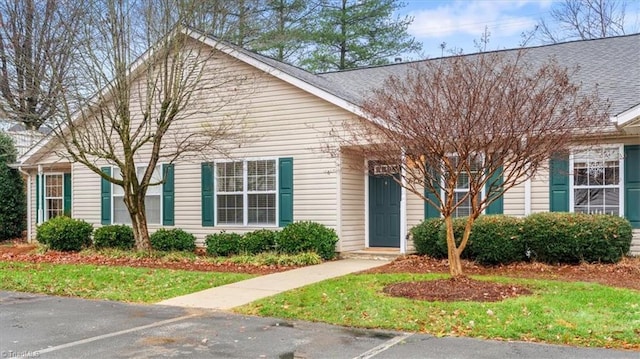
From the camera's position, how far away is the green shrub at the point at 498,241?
1052 centimetres

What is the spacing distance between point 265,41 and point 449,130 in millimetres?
8352

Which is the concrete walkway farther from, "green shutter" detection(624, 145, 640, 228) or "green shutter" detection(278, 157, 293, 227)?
"green shutter" detection(624, 145, 640, 228)

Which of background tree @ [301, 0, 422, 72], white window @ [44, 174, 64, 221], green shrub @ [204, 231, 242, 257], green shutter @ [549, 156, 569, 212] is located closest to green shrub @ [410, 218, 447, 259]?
green shutter @ [549, 156, 569, 212]

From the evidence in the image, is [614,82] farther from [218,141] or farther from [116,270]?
[116,270]

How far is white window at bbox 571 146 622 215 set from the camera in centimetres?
1109

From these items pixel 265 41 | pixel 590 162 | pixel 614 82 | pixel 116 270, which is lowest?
pixel 116 270

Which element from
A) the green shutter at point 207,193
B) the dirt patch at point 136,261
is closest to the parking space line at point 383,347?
the dirt patch at point 136,261

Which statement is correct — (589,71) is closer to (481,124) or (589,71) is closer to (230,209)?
(481,124)

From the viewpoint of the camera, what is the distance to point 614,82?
39.9 ft

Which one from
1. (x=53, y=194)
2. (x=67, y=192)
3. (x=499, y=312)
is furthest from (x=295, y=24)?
(x=499, y=312)

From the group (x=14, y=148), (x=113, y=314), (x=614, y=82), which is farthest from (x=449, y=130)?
(x=14, y=148)

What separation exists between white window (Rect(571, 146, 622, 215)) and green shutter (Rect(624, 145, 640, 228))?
0.11 meters

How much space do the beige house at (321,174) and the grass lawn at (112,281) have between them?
3.24 m

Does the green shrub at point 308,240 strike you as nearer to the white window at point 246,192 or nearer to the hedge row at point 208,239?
the hedge row at point 208,239
